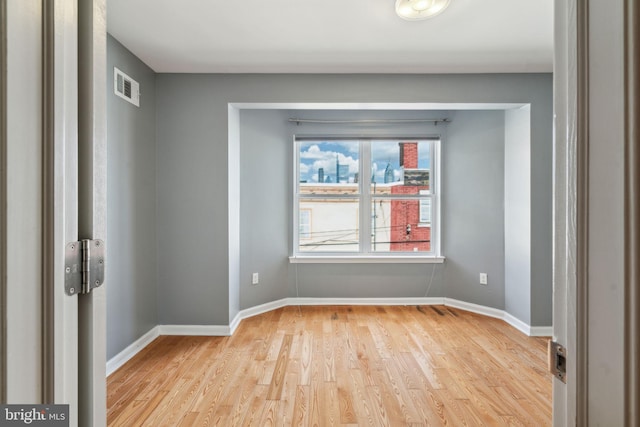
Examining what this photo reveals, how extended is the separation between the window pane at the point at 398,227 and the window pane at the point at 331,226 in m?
0.25

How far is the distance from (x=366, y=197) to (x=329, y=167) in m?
0.60

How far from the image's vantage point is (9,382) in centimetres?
47

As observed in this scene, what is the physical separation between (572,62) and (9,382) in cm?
101

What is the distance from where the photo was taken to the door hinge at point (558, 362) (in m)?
0.56

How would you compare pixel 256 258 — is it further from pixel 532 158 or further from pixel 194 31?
pixel 532 158

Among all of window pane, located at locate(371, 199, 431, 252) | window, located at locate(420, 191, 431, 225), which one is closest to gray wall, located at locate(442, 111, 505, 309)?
window, located at locate(420, 191, 431, 225)

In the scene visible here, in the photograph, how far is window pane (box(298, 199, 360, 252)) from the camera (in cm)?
404

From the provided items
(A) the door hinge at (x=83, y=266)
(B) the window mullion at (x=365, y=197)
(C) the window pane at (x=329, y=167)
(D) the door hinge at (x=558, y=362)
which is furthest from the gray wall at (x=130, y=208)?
(D) the door hinge at (x=558, y=362)

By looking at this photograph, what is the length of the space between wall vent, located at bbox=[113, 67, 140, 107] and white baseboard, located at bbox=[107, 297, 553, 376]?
6.64 ft

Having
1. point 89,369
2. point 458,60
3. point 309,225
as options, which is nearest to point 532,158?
point 458,60

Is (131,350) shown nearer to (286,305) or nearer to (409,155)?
(286,305)

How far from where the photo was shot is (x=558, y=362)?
22.7 inches

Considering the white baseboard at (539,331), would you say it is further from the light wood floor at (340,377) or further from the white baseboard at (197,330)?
the white baseboard at (197,330)

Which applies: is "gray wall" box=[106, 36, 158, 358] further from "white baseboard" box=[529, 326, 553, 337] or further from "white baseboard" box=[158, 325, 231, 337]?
"white baseboard" box=[529, 326, 553, 337]
